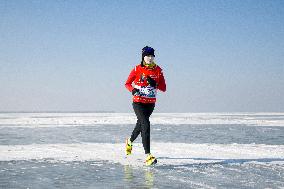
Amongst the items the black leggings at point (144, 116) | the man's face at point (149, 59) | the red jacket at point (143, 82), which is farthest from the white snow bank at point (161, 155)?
the man's face at point (149, 59)

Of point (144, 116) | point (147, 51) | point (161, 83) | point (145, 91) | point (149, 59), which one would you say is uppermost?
point (147, 51)

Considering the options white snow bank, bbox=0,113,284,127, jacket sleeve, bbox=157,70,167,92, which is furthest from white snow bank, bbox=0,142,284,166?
white snow bank, bbox=0,113,284,127

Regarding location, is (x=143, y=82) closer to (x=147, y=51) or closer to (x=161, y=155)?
(x=147, y=51)

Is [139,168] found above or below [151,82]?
below

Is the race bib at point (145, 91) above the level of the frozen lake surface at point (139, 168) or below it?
above

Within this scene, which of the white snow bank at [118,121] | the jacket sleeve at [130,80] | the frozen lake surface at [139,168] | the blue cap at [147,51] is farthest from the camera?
the white snow bank at [118,121]

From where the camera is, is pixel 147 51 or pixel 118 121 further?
pixel 118 121

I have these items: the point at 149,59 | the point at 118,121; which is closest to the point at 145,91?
the point at 149,59

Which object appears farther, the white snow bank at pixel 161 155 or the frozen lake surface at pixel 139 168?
the white snow bank at pixel 161 155

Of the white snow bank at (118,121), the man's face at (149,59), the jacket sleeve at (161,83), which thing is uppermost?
the man's face at (149,59)

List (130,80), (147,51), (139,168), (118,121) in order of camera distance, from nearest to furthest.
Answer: (139,168) < (147,51) < (130,80) < (118,121)

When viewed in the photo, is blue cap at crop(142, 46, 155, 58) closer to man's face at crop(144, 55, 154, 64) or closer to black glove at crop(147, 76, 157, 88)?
man's face at crop(144, 55, 154, 64)

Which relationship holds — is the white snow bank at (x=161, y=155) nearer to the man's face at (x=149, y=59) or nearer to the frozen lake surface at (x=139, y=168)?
the frozen lake surface at (x=139, y=168)

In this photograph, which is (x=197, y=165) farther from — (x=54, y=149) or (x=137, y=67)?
(x=54, y=149)
